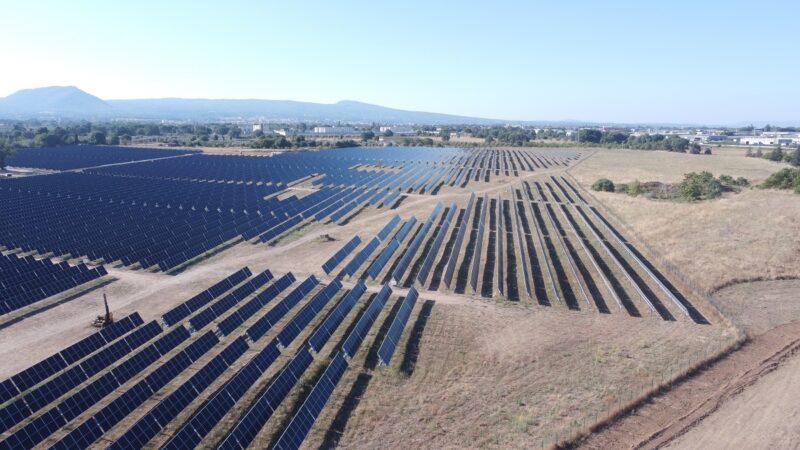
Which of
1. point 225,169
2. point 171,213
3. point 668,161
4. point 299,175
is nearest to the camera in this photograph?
point 171,213

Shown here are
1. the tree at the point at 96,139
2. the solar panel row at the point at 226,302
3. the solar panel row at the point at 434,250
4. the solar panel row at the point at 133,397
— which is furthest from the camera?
the tree at the point at 96,139

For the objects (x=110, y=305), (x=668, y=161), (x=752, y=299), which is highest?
(x=668, y=161)

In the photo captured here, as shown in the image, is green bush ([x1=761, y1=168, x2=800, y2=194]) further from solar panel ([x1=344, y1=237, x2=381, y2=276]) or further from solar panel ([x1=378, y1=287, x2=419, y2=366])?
solar panel ([x1=378, y1=287, x2=419, y2=366])

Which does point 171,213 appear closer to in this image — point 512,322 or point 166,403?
point 166,403

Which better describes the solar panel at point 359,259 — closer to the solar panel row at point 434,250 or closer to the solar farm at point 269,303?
the solar farm at point 269,303

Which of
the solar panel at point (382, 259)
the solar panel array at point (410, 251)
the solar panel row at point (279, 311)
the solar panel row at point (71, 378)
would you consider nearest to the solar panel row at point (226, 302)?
the solar panel row at point (71, 378)

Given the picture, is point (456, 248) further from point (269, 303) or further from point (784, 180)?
point (784, 180)

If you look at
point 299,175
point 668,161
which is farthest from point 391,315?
point 668,161
